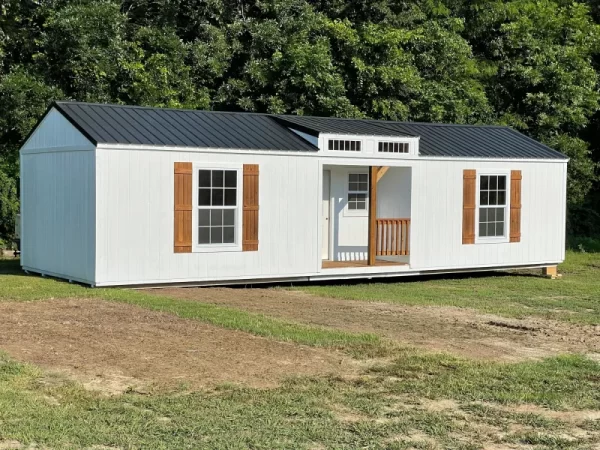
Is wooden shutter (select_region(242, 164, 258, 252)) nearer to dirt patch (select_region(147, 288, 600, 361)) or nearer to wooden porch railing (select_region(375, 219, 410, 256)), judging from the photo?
dirt patch (select_region(147, 288, 600, 361))

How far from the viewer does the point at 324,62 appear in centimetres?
2414

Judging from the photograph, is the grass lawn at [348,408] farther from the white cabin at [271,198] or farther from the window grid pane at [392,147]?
the window grid pane at [392,147]

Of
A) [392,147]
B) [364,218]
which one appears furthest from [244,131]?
[364,218]

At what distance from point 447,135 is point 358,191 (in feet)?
7.03

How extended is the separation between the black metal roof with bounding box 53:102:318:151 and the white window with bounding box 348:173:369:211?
2089mm

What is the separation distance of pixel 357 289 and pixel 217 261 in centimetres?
244

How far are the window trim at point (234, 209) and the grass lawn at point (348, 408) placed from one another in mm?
4637

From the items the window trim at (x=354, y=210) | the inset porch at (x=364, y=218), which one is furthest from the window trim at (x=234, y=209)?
the window trim at (x=354, y=210)

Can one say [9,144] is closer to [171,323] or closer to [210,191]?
[210,191]

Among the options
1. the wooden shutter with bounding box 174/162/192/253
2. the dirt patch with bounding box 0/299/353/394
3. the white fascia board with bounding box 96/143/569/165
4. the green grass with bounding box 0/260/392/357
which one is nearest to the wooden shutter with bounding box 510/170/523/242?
Result: the white fascia board with bounding box 96/143/569/165

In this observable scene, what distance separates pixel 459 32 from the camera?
95.5 feet

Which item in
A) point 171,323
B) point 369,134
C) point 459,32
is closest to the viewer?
point 171,323

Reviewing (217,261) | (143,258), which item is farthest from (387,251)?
(143,258)

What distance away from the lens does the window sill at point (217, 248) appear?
14.6 m
